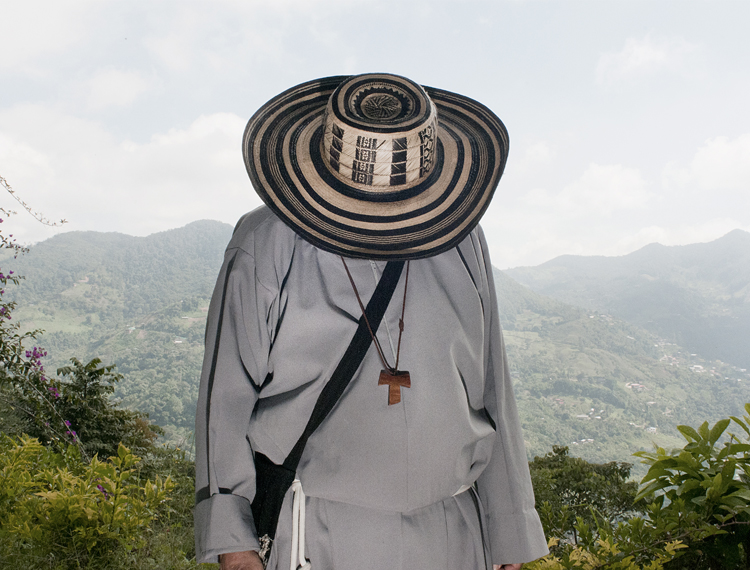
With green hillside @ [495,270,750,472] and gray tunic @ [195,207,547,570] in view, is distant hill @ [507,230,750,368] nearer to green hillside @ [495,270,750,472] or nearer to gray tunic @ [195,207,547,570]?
green hillside @ [495,270,750,472]

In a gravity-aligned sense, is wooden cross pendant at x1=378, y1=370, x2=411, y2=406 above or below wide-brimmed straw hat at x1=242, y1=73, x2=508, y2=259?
below

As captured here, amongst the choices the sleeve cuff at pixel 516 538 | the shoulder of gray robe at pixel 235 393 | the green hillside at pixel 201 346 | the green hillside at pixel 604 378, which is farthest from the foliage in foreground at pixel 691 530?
the green hillside at pixel 604 378

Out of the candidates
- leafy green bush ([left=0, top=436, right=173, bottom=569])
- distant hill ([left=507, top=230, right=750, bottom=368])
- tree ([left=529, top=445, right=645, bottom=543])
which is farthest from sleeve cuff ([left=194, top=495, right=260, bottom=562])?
distant hill ([left=507, top=230, right=750, bottom=368])

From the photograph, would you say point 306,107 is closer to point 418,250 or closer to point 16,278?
point 418,250

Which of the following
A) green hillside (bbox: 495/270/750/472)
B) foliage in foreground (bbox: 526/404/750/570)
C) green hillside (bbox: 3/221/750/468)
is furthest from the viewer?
green hillside (bbox: 495/270/750/472)

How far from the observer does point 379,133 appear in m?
0.78

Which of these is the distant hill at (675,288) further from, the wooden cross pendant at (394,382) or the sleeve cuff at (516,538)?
the wooden cross pendant at (394,382)

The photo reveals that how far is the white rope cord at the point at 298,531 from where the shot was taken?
2.60ft

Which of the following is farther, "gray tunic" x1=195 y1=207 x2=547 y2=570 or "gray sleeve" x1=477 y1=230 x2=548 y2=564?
"gray sleeve" x1=477 y1=230 x2=548 y2=564

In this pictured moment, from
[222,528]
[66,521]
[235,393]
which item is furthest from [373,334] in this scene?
[66,521]

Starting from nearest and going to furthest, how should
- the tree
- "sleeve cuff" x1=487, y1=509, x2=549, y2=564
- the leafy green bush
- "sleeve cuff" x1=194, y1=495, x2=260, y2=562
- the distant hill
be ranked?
1. "sleeve cuff" x1=194, y1=495, x2=260, y2=562
2. "sleeve cuff" x1=487, y1=509, x2=549, y2=564
3. the leafy green bush
4. the tree
5. the distant hill

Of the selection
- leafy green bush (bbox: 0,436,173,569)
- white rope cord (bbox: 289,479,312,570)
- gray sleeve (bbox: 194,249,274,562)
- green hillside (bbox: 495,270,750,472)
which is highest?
gray sleeve (bbox: 194,249,274,562)

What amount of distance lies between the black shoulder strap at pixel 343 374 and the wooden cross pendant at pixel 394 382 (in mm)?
48

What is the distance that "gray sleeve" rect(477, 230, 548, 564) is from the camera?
90 centimetres
